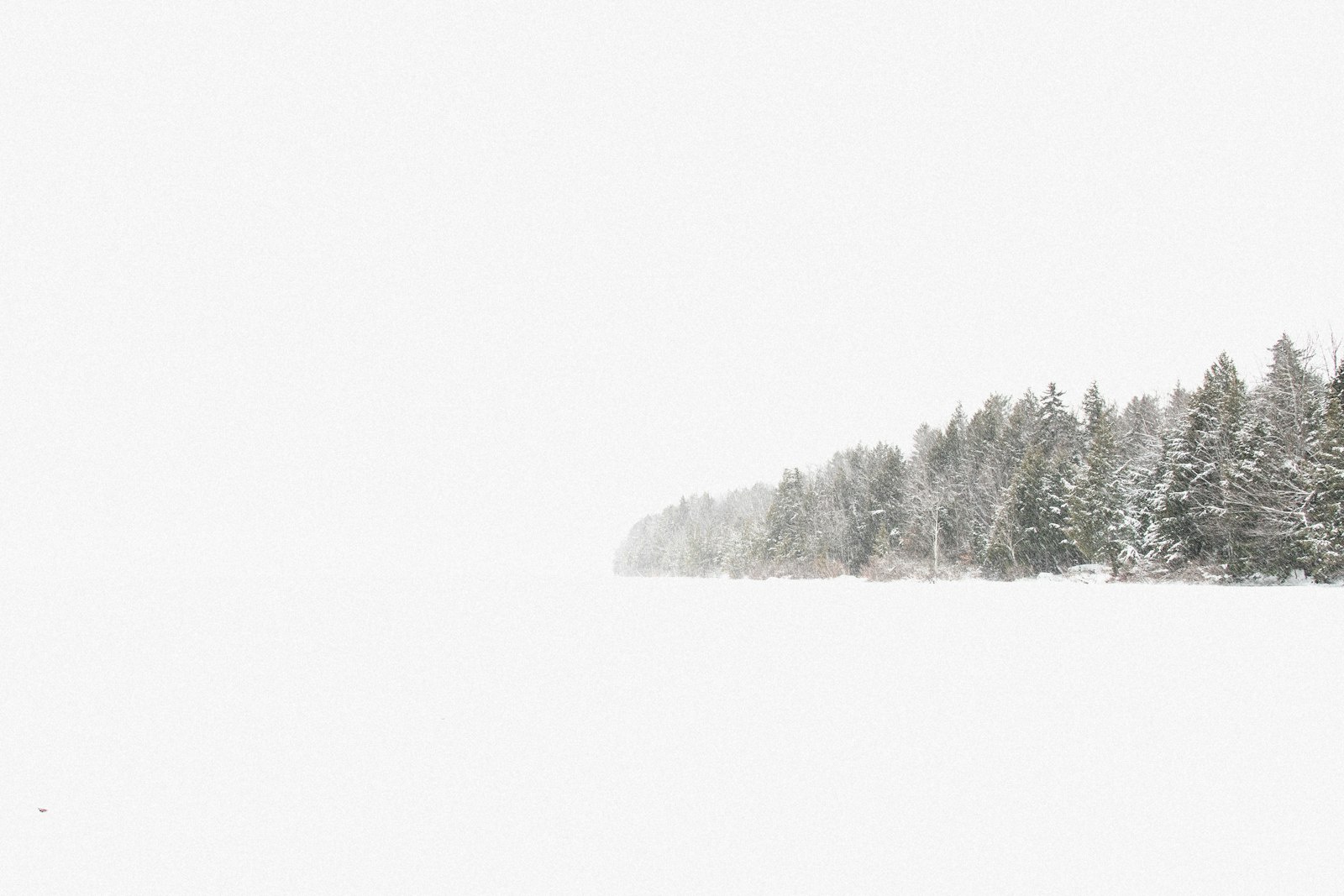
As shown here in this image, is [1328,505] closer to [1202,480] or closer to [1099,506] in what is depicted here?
[1202,480]

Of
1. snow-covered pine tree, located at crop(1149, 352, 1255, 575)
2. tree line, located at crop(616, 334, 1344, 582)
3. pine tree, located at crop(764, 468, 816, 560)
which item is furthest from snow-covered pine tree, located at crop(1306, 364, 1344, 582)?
pine tree, located at crop(764, 468, 816, 560)

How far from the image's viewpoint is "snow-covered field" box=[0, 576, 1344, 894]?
10.3ft

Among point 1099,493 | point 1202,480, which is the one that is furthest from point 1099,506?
point 1202,480

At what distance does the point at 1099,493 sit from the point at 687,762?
101 feet

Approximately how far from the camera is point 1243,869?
9.25ft

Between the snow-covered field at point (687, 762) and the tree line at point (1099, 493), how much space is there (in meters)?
18.1

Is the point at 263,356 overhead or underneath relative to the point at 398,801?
overhead

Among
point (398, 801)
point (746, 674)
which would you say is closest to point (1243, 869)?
point (746, 674)

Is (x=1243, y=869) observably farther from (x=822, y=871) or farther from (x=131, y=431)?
(x=131, y=431)

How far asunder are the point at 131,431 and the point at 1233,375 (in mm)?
55076

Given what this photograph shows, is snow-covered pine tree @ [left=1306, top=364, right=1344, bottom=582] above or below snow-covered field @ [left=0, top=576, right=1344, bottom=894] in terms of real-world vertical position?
above

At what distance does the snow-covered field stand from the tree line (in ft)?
59.3

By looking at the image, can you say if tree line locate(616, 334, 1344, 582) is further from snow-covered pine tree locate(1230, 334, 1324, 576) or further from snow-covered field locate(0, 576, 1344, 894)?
snow-covered field locate(0, 576, 1344, 894)

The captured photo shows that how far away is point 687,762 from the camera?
14.0 feet
